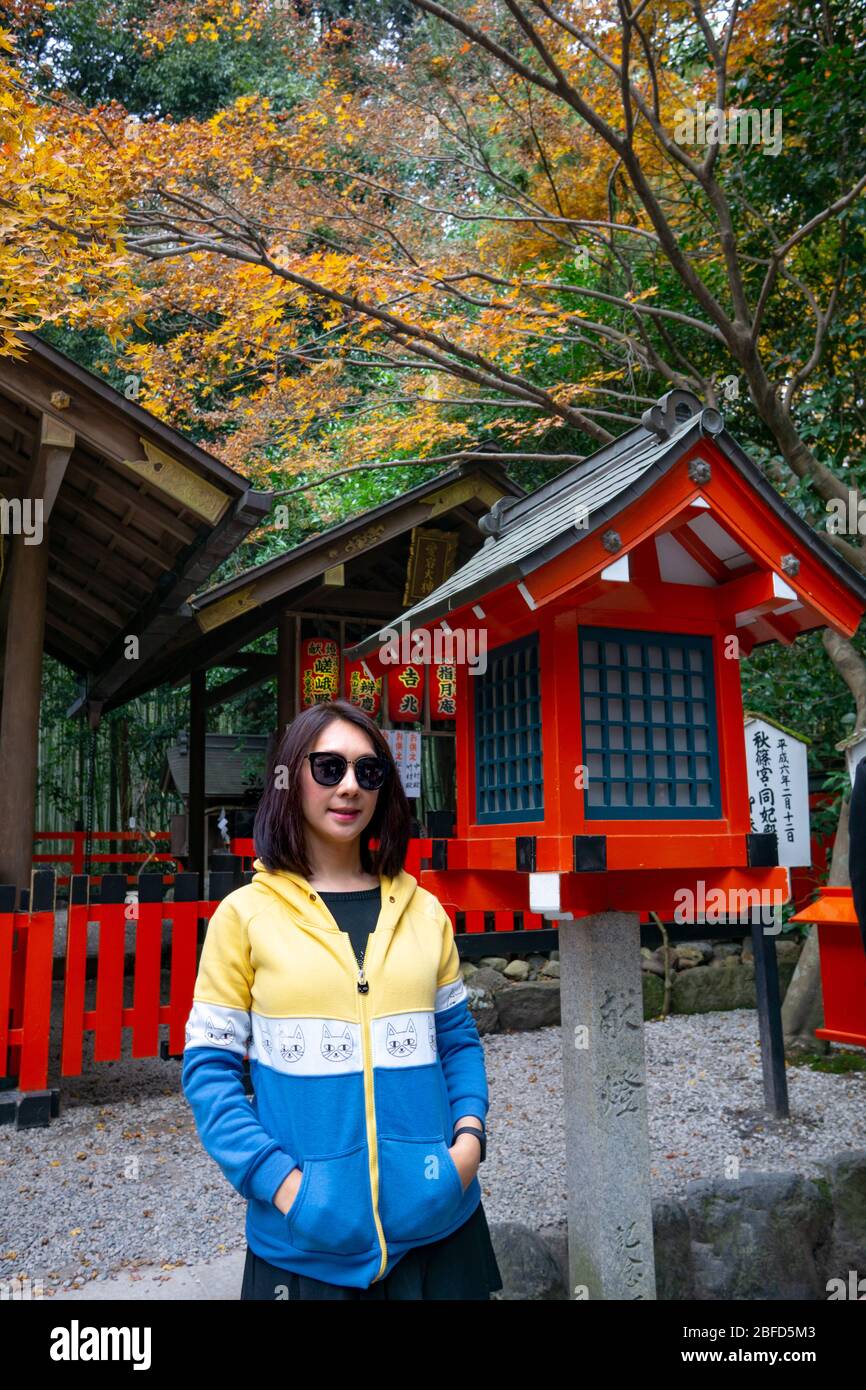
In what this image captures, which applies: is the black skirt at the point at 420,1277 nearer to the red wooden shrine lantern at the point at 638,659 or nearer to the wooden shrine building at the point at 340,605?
the red wooden shrine lantern at the point at 638,659

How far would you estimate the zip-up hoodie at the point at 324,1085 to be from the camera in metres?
1.92

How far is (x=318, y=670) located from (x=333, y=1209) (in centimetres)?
815

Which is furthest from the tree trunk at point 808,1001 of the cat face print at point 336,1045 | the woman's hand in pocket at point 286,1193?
the woman's hand in pocket at point 286,1193

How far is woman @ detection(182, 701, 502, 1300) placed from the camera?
6.31ft

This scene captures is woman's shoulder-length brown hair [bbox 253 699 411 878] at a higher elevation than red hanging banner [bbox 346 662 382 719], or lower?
lower

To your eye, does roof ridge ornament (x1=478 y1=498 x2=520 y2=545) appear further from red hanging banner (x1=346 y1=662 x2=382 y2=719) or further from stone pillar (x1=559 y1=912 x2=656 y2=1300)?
red hanging banner (x1=346 y1=662 x2=382 y2=719)

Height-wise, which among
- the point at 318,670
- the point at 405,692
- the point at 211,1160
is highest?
the point at 318,670

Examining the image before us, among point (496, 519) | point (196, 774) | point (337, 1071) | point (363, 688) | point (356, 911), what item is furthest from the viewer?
point (196, 774)

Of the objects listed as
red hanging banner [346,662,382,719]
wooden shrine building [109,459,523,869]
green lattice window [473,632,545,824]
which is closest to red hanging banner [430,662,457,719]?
wooden shrine building [109,459,523,869]

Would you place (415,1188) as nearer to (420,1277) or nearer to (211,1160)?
(420,1277)

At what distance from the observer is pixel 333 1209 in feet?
6.18

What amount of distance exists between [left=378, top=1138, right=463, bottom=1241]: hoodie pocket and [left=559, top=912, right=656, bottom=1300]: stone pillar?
1869mm

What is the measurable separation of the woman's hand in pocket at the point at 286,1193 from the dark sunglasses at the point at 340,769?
836mm

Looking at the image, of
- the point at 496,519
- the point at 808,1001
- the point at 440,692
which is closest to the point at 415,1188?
the point at 496,519
